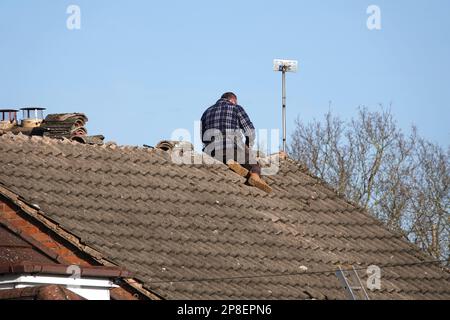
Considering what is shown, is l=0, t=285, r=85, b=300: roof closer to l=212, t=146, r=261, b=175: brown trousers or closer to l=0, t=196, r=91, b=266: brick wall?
l=0, t=196, r=91, b=266: brick wall

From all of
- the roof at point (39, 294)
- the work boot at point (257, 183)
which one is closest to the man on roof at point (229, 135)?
the work boot at point (257, 183)

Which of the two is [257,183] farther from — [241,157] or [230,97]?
[230,97]

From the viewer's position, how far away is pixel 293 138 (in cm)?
4562

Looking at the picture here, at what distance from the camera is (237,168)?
67.3ft

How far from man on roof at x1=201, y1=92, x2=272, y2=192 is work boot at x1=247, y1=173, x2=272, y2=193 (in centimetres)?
30

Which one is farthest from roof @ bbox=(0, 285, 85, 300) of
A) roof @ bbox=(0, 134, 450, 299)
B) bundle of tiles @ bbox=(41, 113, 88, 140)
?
bundle of tiles @ bbox=(41, 113, 88, 140)

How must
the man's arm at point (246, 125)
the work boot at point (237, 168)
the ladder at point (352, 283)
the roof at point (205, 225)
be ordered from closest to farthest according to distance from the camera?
1. the ladder at point (352, 283)
2. the roof at point (205, 225)
3. the work boot at point (237, 168)
4. the man's arm at point (246, 125)

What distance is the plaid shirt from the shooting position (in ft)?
68.1

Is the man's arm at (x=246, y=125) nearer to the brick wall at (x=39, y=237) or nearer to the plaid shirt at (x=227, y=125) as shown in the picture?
the plaid shirt at (x=227, y=125)

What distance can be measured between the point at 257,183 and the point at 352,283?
8.73ft

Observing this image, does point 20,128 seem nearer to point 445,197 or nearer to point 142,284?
point 142,284

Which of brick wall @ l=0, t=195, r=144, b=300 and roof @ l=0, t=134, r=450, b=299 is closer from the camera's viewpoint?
brick wall @ l=0, t=195, r=144, b=300

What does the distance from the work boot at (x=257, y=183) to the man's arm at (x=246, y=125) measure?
93cm

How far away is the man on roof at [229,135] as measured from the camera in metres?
20.7
